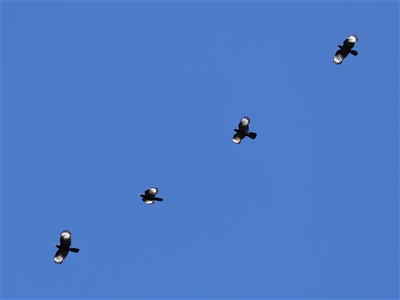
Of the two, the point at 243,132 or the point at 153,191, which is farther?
the point at 243,132

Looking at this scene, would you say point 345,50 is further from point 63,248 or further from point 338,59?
point 63,248

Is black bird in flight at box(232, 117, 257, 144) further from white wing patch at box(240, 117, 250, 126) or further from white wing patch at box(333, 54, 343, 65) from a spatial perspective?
white wing patch at box(333, 54, 343, 65)

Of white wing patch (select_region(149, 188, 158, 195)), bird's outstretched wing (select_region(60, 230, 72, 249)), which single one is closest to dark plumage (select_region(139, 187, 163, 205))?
white wing patch (select_region(149, 188, 158, 195))

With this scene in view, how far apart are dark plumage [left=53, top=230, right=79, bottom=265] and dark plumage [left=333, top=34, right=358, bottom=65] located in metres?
22.9

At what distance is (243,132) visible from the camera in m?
60.7

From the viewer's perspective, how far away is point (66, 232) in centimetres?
5550

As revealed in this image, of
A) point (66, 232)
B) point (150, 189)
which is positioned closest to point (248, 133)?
point (150, 189)

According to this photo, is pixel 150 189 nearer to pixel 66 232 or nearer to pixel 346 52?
pixel 66 232

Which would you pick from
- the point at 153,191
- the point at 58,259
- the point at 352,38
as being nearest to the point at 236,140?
the point at 153,191

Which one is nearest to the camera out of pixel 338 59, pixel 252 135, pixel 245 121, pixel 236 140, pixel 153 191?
pixel 153 191

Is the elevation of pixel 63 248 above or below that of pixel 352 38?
below

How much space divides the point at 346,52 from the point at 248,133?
30.7ft

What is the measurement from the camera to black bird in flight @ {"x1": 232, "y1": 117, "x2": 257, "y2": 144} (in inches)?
2379

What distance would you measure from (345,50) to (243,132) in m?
9.66
